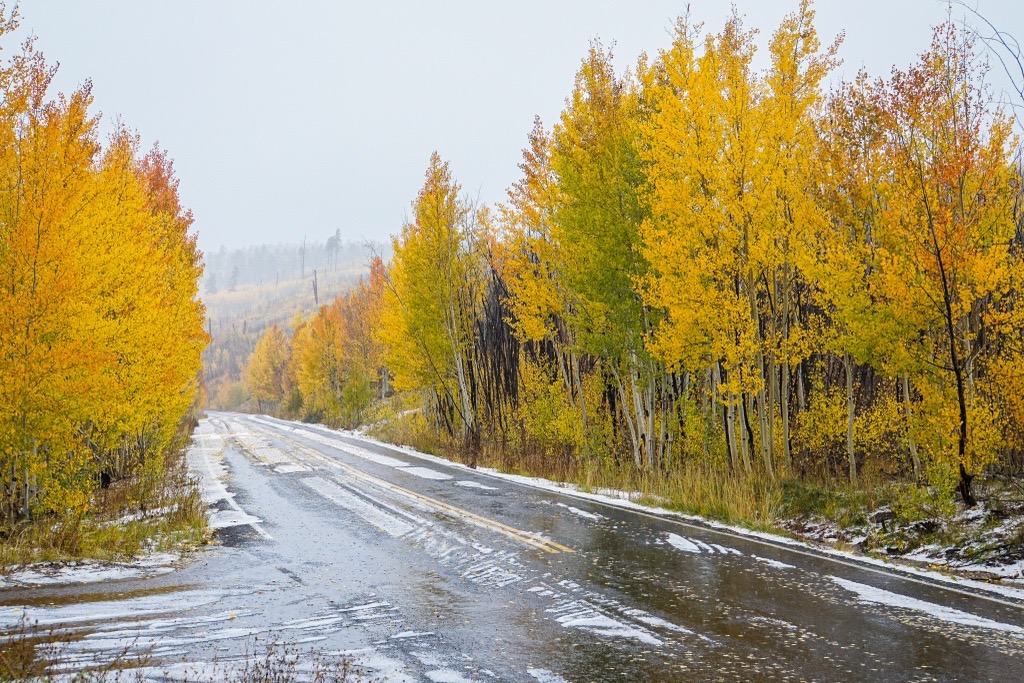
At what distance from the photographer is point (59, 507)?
41.5ft

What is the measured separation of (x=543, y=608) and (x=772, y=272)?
10.6 m

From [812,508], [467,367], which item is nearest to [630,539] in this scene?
[812,508]

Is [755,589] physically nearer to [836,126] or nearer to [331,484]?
[836,126]

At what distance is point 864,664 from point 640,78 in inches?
647

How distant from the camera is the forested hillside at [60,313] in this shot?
1165 cm

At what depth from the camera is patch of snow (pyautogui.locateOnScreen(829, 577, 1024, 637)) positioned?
6.89 m

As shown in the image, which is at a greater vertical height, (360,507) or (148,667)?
(148,667)

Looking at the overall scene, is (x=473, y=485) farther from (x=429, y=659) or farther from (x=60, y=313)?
(x=429, y=659)

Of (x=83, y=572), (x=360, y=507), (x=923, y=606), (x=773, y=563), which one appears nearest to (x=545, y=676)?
(x=923, y=606)

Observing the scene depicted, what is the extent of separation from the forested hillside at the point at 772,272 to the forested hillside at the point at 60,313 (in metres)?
10.2

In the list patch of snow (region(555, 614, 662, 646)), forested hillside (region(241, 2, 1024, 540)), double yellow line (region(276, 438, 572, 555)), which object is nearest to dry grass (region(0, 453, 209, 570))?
double yellow line (region(276, 438, 572, 555))

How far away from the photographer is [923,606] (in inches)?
300

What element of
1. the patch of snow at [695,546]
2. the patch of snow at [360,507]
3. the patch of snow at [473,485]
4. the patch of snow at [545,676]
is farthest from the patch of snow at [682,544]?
the patch of snow at [473,485]

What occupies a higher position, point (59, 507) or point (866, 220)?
point (866, 220)
